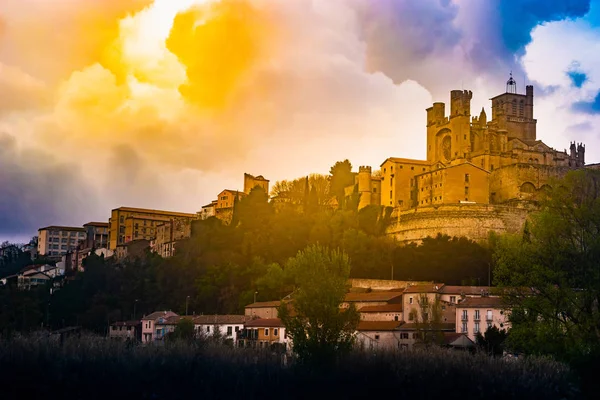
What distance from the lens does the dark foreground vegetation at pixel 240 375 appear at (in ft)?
103

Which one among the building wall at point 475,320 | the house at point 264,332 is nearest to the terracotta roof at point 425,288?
the building wall at point 475,320

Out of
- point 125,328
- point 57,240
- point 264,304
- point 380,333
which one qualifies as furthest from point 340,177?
point 57,240

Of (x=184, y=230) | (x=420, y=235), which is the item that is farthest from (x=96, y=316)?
(x=420, y=235)

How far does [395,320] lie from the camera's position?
60312 millimetres

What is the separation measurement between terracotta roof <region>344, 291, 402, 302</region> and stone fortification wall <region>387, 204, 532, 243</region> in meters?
16.1

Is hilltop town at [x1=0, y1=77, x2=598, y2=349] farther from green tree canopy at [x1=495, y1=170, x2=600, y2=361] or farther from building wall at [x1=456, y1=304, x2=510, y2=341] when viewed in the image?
green tree canopy at [x1=495, y1=170, x2=600, y2=361]

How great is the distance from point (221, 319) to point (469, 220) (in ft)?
89.3

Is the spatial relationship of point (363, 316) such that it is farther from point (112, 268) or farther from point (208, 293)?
point (112, 268)

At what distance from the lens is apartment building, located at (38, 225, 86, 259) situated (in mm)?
141125

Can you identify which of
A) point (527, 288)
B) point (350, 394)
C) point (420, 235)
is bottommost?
point (350, 394)

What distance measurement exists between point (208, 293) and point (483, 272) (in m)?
24.4

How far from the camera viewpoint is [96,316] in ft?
258

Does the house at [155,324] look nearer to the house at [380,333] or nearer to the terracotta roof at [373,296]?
the terracotta roof at [373,296]

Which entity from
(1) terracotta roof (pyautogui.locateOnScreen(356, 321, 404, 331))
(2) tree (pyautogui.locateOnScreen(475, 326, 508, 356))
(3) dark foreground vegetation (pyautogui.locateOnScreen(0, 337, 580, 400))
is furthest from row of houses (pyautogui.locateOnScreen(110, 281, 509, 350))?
(3) dark foreground vegetation (pyautogui.locateOnScreen(0, 337, 580, 400))
